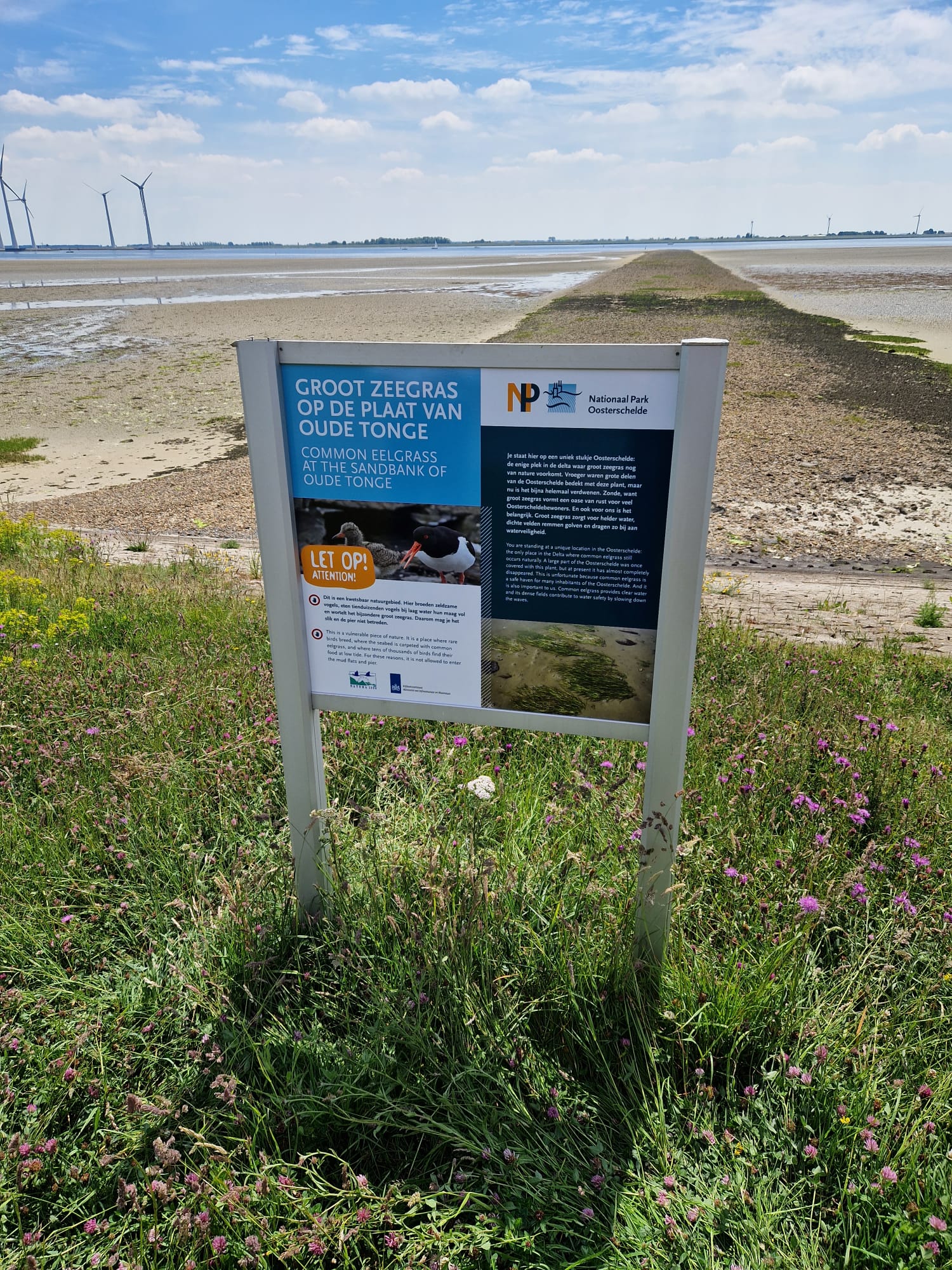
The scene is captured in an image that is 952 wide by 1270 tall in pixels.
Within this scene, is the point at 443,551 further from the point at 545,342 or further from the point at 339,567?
the point at 545,342

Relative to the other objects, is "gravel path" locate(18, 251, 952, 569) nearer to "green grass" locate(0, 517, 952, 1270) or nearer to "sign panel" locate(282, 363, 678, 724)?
"green grass" locate(0, 517, 952, 1270)

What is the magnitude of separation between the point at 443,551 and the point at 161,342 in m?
35.1

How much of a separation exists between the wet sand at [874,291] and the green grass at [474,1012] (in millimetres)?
28524

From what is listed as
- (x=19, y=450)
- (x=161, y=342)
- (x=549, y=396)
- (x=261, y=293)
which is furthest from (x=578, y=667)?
(x=261, y=293)

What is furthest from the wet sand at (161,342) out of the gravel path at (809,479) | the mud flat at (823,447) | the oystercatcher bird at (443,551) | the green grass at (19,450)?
the oystercatcher bird at (443,551)

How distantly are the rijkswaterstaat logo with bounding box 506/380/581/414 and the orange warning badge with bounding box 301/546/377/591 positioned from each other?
0.78 metres

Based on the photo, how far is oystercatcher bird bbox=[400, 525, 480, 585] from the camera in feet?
9.77

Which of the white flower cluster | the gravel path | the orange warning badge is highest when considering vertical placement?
the orange warning badge

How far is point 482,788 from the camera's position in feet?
13.1

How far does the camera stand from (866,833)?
149 inches

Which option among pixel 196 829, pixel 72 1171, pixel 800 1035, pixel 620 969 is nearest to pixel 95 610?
pixel 196 829

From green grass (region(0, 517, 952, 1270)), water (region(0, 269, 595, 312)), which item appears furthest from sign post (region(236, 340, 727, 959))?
water (region(0, 269, 595, 312))

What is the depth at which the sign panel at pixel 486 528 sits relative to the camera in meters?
2.75

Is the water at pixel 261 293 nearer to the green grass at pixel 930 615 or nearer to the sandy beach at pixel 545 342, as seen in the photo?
the sandy beach at pixel 545 342
